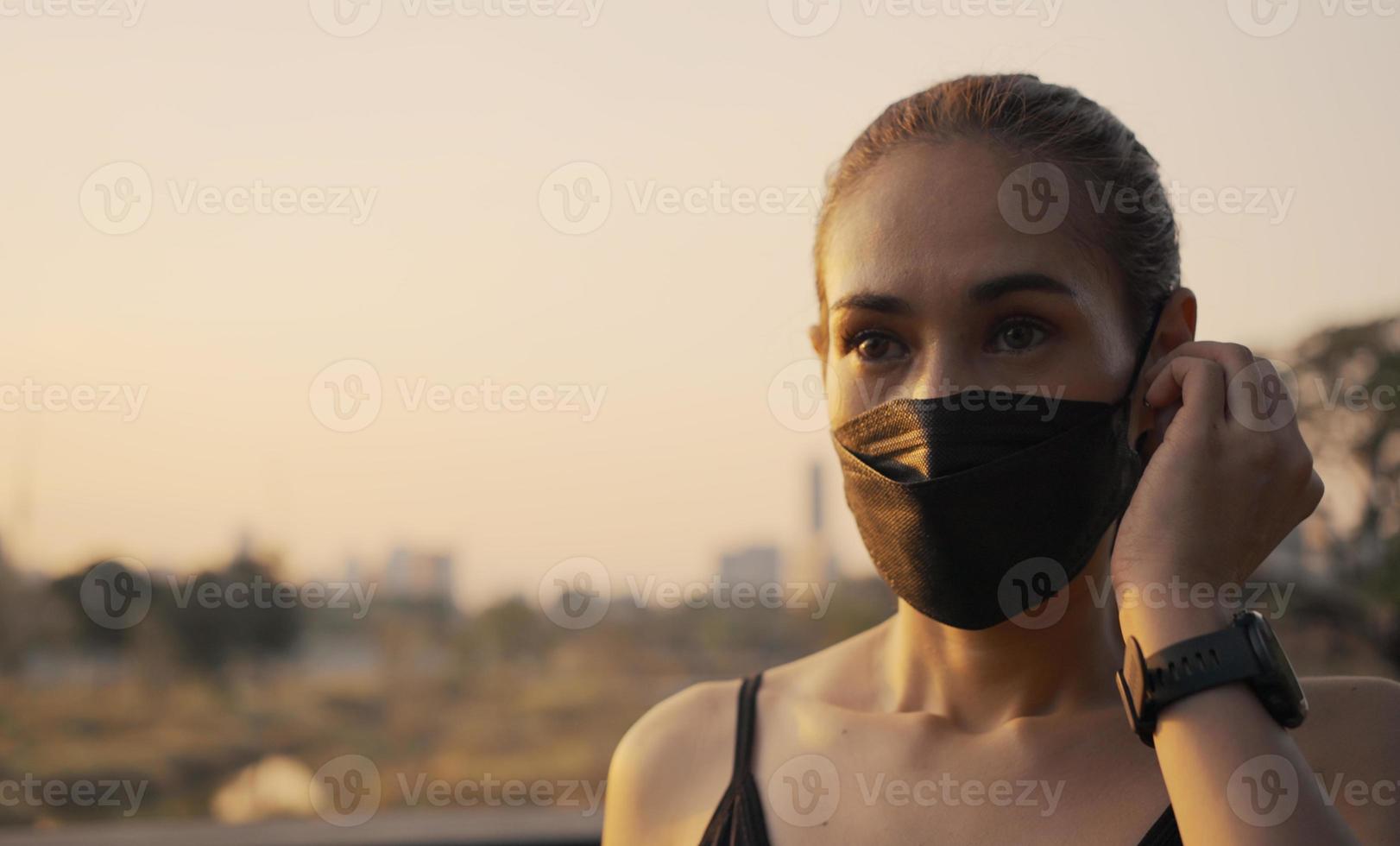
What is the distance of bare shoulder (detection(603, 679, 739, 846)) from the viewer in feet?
5.38

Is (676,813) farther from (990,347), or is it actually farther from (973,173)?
(973,173)

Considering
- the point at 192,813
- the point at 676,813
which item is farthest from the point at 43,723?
the point at 676,813

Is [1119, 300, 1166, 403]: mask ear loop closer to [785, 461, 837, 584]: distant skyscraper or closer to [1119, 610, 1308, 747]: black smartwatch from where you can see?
[1119, 610, 1308, 747]: black smartwatch

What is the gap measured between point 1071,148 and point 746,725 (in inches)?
41.1

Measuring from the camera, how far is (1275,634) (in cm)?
125

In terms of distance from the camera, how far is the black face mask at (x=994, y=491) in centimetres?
144

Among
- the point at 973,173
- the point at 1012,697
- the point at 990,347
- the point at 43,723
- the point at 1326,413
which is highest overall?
the point at 973,173

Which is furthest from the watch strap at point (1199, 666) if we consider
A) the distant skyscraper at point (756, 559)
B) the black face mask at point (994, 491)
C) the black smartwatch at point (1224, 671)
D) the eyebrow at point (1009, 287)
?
the distant skyscraper at point (756, 559)

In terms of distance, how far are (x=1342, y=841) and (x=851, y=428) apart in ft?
2.55

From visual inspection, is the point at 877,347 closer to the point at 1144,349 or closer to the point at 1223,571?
the point at 1144,349

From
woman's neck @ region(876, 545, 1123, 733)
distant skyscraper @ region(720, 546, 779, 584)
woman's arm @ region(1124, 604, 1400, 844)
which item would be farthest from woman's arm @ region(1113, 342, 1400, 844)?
distant skyscraper @ region(720, 546, 779, 584)

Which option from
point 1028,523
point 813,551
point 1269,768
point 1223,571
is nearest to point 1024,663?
point 1028,523

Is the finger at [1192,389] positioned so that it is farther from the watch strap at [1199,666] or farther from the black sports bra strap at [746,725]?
the black sports bra strap at [746,725]

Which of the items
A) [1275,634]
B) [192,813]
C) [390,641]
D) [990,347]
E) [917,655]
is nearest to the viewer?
[1275,634]
